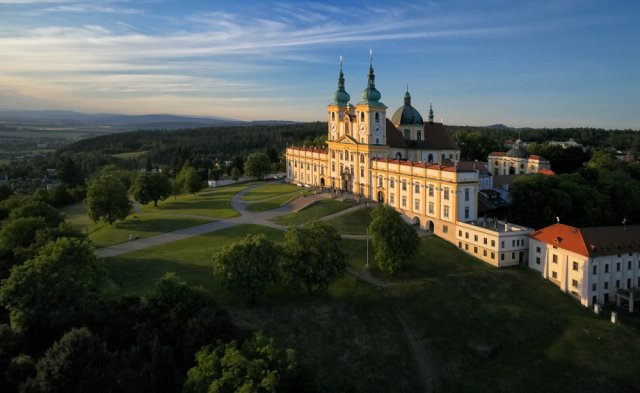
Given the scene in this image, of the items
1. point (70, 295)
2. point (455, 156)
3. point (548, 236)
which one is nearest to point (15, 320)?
point (70, 295)

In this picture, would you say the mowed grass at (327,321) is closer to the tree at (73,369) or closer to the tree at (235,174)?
the tree at (73,369)

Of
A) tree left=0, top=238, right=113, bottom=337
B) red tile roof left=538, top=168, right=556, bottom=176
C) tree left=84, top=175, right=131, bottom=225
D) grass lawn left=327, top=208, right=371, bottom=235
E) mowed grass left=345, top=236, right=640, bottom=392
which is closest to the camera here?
tree left=0, top=238, right=113, bottom=337

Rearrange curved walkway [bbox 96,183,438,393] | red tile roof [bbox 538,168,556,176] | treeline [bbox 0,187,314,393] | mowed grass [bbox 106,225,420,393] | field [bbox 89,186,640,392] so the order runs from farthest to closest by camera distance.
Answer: red tile roof [bbox 538,168,556,176] → curved walkway [bbox 96,183,438,393] → field [bbox 89,186,640,392] → mowed grass [bbox 106,225,420,393] → treeline [bbox 0,187,314,393]

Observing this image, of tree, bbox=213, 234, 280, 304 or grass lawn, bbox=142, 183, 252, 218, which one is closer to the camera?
tree, bbox=213, 234, 280, 304

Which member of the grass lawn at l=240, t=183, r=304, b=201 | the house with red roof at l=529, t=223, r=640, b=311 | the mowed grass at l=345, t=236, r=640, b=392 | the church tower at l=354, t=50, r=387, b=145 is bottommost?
the mowed grass at l=345, t=236, r=640, b=392

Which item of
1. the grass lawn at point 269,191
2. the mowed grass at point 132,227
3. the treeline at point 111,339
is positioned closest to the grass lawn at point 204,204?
the grass lawn at point 269,191

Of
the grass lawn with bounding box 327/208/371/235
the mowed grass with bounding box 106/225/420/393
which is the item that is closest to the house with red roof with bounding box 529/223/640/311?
the mowed grass with bounding box 106/225/420/393

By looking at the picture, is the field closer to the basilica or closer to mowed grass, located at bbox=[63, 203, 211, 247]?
the basilica

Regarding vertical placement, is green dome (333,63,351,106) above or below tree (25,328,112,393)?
above
